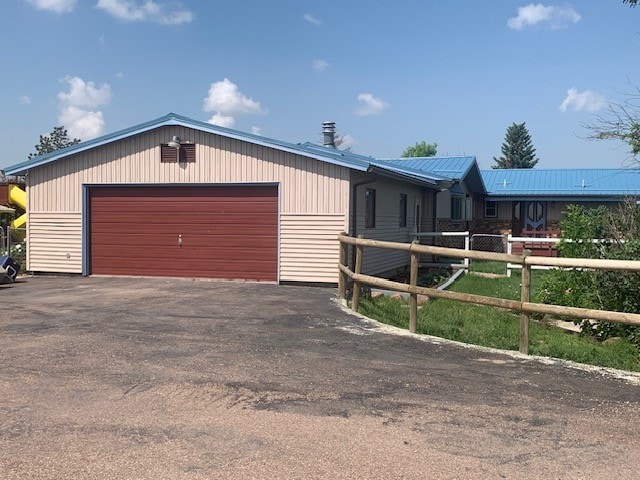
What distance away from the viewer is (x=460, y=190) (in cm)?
2483

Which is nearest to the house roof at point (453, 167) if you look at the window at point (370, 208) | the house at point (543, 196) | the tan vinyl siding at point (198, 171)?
the house at point (543, 196)

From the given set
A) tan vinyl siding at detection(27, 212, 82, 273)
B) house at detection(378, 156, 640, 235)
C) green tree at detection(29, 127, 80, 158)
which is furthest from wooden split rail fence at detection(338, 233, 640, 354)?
green tree at detection(29, 127, 80, 158)

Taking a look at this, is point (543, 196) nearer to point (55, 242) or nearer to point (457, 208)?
point (457, 208)

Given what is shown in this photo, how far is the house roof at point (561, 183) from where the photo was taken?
2844 centimetres

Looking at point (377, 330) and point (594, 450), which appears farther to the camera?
point (377, 330)

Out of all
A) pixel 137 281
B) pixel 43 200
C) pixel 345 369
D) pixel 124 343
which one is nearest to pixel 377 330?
pixel 345 369

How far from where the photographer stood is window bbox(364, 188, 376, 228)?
15953mm

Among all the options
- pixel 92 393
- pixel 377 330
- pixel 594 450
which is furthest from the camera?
pixel 377 330

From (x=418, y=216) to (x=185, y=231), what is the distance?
9189 millimetres

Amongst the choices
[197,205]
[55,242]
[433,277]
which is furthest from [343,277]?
[55,242]

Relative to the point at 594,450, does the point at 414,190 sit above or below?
above

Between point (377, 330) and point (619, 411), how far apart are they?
3733mm

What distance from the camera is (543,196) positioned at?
28328 mm

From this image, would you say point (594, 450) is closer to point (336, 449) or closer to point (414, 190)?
point (336, 449)
